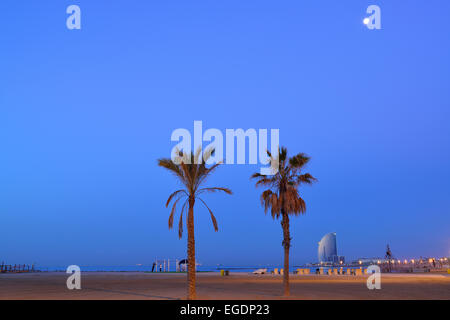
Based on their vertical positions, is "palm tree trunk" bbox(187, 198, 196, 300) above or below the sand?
above

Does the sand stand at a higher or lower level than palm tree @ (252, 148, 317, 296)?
lower

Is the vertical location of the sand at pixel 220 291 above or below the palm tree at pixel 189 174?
below

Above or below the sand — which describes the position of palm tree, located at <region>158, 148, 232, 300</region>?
above

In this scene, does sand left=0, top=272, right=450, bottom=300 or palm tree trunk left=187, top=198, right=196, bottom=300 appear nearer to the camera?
palm tree trunk left=187, top=198, right=196, bottom=300

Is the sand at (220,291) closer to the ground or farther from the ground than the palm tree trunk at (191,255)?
closer to the ground

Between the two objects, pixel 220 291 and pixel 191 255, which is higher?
pixel 191 255

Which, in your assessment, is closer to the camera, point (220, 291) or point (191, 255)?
point (191, 255)

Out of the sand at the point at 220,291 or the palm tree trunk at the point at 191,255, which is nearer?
the palm tree trunk at the point at 191,255
